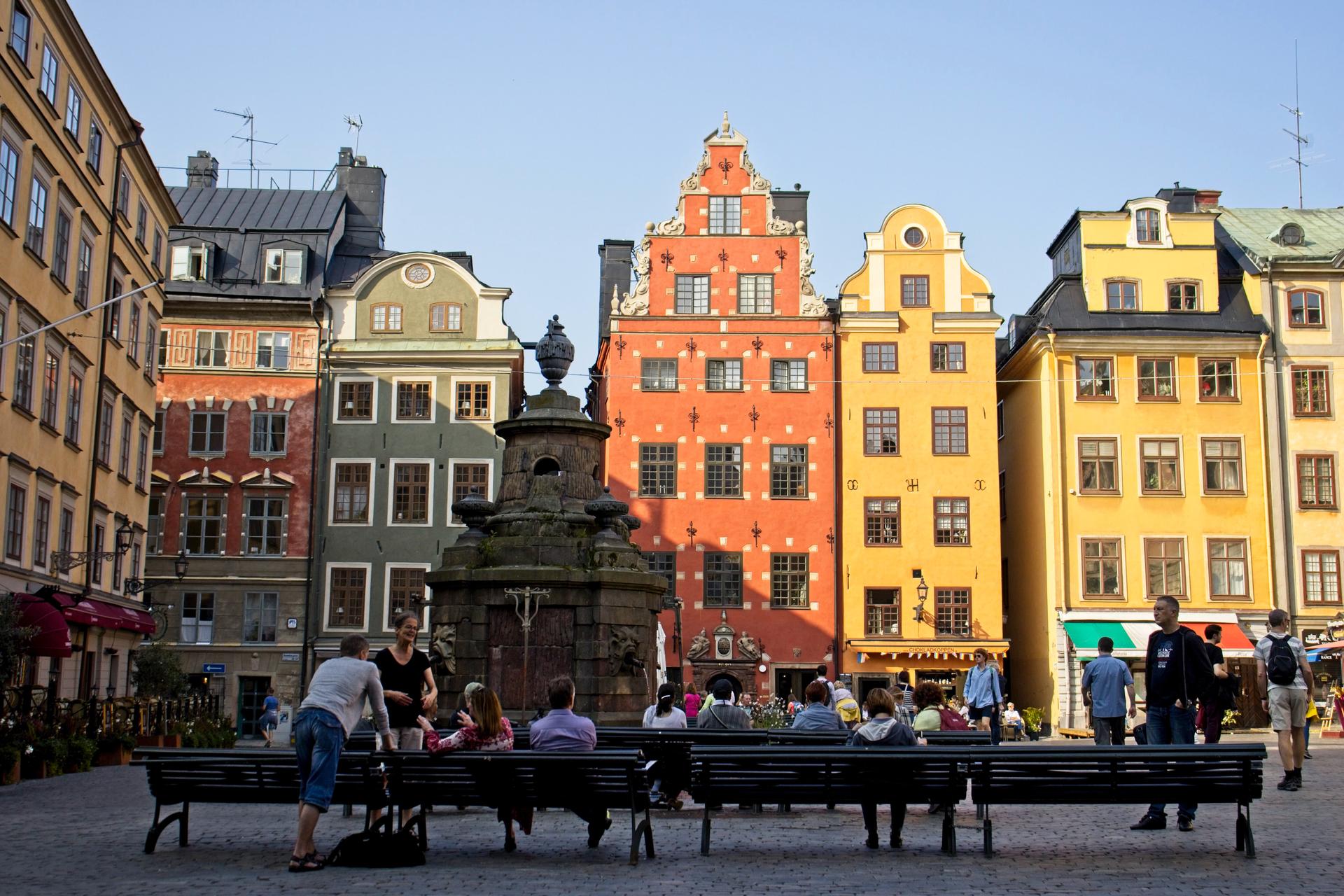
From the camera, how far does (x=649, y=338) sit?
47.1 meters

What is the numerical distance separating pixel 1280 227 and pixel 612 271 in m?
23.0

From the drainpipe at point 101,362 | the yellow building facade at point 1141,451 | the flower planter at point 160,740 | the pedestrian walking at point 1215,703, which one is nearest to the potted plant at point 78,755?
the flower planter at point 160,740

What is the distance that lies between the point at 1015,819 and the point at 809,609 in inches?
1230

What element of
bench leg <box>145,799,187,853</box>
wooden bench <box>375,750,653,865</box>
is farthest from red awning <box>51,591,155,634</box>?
wooden bench <box>375,750,653,865</box>

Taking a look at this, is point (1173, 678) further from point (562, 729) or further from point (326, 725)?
point (326, 725)

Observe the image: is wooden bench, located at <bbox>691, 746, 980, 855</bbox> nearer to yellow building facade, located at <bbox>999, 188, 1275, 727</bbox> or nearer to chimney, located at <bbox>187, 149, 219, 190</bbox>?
yellow building facade, located at <bbox>999, 188, 1275, 727</bbox>

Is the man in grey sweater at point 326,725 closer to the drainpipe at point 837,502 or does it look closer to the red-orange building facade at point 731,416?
the red-orange building facade at point 731,416

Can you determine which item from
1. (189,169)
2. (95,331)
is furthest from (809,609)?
(189,169)

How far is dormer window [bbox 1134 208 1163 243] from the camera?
1877 inches

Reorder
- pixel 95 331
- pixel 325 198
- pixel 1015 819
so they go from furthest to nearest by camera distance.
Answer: pixel 325 198
pixel 95 331
pixel 1015 819

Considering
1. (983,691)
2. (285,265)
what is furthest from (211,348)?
(983,691)

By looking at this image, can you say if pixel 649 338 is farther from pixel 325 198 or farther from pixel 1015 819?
pixel 1015 819

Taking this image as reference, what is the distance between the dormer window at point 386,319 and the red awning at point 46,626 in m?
22.7

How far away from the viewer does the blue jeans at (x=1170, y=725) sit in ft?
43.9
